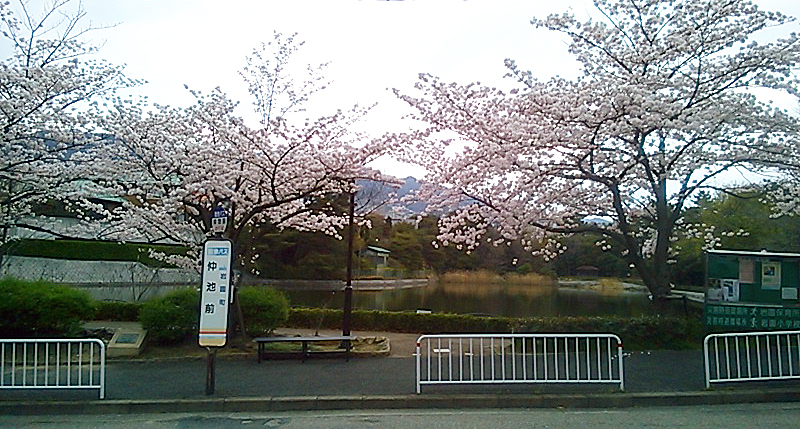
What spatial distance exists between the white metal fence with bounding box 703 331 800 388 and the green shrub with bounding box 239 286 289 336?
27.2ft

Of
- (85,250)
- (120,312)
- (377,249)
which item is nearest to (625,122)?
(120,312)

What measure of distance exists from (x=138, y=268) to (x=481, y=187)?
24565 mm

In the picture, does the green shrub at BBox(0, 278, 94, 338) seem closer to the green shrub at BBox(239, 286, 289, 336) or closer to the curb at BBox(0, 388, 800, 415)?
→ the green shrub at BBox(239, 286, 289, 336)

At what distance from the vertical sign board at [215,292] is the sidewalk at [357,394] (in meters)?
0.81

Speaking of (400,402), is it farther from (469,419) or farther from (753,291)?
(753,291)

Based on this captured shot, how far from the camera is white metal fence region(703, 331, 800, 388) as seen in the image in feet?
25.2

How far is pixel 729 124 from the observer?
11.2 meters

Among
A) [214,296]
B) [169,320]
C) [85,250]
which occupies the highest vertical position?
[85,250]

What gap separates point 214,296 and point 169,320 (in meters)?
4.59

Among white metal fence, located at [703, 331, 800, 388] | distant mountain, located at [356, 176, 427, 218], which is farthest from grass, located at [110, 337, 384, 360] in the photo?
white metal fence, located at [703, 331, 800, 388]

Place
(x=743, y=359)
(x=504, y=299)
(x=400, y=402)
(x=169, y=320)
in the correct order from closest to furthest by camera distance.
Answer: (x=400, y=402), (x=743, y=359), (x=169, y=320), (x=504, y=299)

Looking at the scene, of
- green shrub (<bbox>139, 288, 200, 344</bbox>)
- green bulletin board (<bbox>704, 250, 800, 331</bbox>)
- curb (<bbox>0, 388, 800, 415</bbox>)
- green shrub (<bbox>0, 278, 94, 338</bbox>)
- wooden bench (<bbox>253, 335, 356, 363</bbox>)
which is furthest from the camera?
green shrub (<bbox>139, 288, 200, 344</bbox>)

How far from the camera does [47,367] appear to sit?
312 inches

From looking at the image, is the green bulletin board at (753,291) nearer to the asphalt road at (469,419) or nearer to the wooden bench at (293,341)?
the asphalt road at (469,419)
